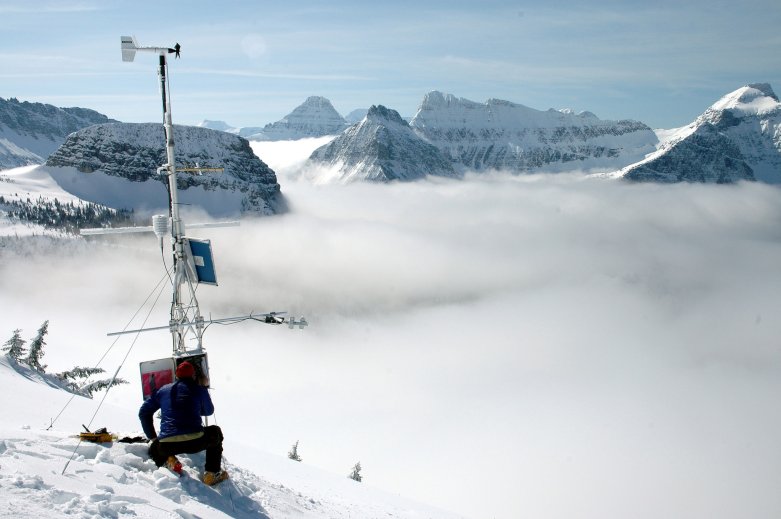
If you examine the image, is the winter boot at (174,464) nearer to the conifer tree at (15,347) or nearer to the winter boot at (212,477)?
the winter boot at (212,477)


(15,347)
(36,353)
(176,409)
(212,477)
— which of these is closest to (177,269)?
(176,409)

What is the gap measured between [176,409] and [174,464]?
95 centimetres

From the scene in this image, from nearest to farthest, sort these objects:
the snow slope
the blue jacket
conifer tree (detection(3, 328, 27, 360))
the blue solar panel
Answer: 1. the snow slope
2. the blue jacket
3. the blue solar panel
4. conifer tree (detection(3, 328, 27, 360))

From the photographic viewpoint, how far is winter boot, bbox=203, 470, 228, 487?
32.5 ft

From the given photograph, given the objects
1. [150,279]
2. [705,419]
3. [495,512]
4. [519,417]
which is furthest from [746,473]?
[150,279]

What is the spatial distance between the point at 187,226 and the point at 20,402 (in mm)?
8139

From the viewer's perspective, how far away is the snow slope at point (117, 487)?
7.68 meters

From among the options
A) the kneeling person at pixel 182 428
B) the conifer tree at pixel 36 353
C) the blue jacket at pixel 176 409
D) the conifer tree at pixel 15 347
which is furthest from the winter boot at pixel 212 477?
the conifer tree at pixel 15 347

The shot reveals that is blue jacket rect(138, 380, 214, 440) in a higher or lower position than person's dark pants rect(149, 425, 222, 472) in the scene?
higher

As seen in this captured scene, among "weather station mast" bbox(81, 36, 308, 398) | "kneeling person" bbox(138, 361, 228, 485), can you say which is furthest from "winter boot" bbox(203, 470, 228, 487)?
"weather station mast" bbox(81, 36, 308, 398)

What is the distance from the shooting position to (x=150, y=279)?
167 meters

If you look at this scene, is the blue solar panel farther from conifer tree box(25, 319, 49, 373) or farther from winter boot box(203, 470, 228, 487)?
conifer tree box(25, 319, 49, 373)

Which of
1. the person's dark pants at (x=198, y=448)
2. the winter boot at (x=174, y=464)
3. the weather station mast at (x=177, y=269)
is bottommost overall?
the winter boot at (x=174, y=464)

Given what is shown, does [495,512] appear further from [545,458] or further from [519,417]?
[519,417]
